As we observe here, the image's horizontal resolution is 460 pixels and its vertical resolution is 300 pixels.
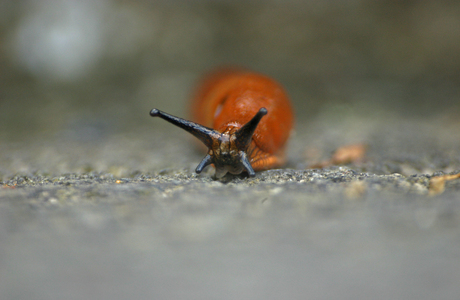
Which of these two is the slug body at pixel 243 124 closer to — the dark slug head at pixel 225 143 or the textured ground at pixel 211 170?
the dark slug head at pixel 225 143

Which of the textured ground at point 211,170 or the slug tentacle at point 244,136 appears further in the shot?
the slug tentacle at point 244,136

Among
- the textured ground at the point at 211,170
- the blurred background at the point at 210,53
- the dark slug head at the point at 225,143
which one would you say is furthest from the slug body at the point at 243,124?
the blurred background at the point at 210,53

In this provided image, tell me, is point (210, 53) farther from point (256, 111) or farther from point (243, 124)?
point (243, 124)

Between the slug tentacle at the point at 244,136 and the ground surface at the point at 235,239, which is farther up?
the slug tentacle at the point at 244,136

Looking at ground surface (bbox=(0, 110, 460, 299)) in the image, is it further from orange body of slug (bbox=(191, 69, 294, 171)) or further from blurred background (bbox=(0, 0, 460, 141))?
blurred background (bbox=(0, 0, 460, 141))

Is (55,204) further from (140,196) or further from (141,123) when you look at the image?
(141,123)

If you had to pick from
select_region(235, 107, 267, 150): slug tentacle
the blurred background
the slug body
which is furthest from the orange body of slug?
the blurred background
